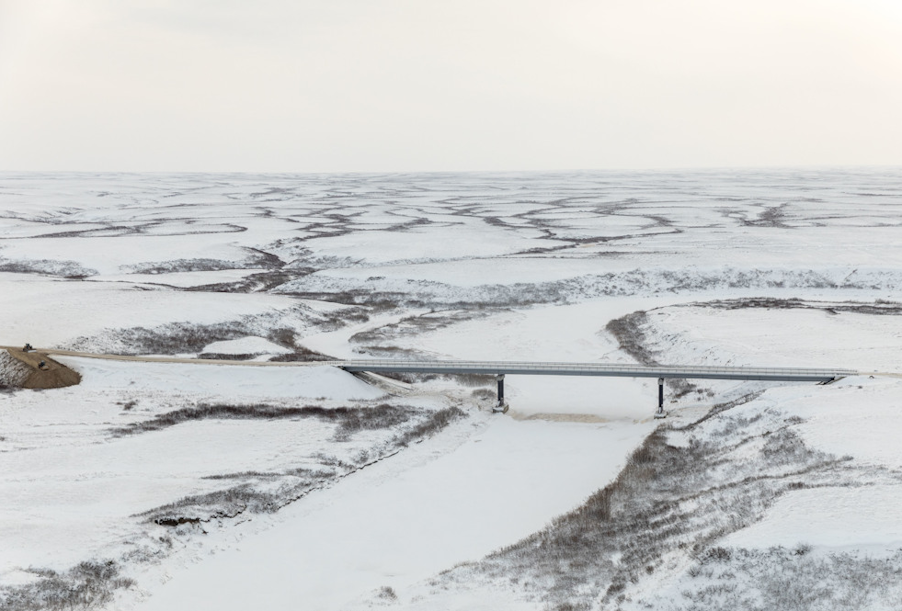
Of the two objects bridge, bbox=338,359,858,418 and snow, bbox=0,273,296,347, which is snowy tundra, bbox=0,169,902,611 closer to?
snow, bbox=0,273,296,347

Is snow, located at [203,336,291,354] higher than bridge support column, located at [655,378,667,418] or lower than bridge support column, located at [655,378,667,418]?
higher

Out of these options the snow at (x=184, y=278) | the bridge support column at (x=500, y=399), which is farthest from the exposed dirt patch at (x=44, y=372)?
the snow at (x=184, y=278)

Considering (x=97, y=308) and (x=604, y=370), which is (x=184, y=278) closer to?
(x=97, y=308)

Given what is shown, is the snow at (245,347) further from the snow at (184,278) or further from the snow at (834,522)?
the snow at (834,522)

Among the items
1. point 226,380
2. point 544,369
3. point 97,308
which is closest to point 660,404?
point 544,369

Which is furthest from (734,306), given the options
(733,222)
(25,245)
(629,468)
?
(25,245)

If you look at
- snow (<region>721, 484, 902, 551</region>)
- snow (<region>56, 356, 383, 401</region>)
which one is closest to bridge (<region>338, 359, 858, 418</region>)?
snow (<region>56, 356, 383, 401</region>)
